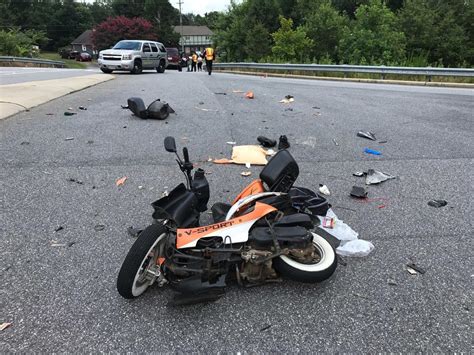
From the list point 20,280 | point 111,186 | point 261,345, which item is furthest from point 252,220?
point 111,186

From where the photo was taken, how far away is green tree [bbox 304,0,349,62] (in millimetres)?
28609

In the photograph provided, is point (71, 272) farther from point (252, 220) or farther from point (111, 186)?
point (111, 186)

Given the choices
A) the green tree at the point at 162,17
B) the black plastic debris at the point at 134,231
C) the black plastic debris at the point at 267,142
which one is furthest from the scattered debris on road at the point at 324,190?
the green tree at the point at 162,17

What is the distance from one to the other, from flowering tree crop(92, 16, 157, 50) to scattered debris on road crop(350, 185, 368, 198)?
6226 cm

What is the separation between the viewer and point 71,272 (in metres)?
2.70

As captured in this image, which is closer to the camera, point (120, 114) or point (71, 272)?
point (71, 272)

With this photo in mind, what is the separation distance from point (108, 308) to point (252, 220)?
1.13 meters

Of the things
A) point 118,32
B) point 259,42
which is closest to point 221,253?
point 259,42

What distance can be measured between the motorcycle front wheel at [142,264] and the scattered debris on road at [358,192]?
2.42m

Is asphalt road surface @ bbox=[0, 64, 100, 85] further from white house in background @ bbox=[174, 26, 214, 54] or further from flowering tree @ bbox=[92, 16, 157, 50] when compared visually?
white house in background @ bbox=[174, 26, 214, 54]

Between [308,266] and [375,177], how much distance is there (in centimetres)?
256

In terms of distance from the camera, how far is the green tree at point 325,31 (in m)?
28.6

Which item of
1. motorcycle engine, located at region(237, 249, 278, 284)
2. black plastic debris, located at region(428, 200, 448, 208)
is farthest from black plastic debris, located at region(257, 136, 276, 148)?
motorcycle engine, located at region(237, 249, 278, 284)

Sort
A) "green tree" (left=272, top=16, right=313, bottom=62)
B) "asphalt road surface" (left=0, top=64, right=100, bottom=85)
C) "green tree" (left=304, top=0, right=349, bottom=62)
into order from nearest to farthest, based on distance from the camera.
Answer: "asphalt road surface" (left=0, top=64, right=100, bottom=85) < "green tree" (left=272, top=16, right=313, bottom=62) < "green tree" (left=304, top=0, right=349, bottom=62)
